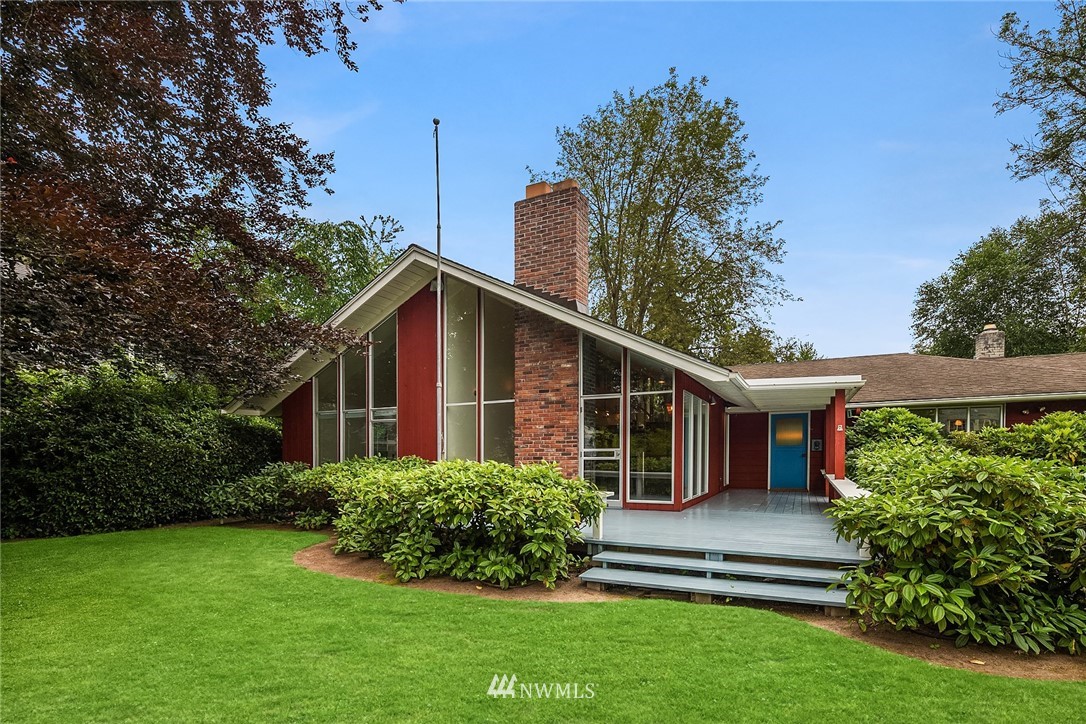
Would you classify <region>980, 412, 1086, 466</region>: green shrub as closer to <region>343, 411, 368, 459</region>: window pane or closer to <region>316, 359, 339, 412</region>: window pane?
<region>343, 411, 368, 459</region>: window pane

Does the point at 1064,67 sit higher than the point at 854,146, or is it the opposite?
the point at 1064,67

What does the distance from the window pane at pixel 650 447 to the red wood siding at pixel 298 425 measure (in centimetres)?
723

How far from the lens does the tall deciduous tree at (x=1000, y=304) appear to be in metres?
24.6

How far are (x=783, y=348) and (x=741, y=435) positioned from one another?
64.4 feet

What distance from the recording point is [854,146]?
43.8 feet

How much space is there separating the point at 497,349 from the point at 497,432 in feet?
5.03

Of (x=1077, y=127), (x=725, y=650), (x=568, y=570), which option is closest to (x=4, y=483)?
(x=568, y=570)

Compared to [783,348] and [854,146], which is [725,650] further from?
[783,348]

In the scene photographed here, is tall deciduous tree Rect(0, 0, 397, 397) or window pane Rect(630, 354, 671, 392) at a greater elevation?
tall deciduous tree Rect(0, 0, 397, 397)

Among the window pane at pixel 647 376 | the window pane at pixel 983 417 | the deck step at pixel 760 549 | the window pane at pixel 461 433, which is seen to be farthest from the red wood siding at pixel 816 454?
the window pane at pixel 461 433

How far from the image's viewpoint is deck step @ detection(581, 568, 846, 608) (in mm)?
4973

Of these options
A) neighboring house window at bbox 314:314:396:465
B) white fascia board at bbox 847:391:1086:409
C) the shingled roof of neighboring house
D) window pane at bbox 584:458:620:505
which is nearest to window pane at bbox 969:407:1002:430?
white fascia board at bbox 847:391:1086:409

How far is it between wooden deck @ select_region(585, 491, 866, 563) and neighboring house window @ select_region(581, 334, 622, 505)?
0.65 m

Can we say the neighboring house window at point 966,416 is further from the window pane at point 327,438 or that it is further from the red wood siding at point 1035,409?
the window pane at point 327,438
